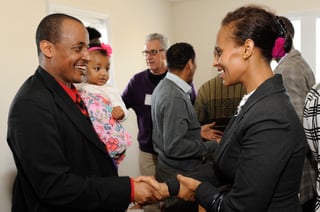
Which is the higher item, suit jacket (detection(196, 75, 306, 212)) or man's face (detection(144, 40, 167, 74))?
man's face (detection(144, 40, 167, 74))

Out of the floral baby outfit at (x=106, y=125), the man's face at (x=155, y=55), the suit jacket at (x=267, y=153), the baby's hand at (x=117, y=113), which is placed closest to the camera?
the suit jacket at (x=267, y=153)

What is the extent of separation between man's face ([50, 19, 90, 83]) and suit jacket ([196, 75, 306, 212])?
0.74 meters

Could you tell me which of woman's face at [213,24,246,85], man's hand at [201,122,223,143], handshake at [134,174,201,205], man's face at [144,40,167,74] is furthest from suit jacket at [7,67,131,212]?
man's face at [144,40,167,74]

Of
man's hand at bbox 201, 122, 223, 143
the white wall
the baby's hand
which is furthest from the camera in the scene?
man's hand at bbox 201, 122, 223, 143

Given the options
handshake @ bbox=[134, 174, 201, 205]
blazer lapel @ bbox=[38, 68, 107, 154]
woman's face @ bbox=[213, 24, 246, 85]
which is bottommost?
handshake @ bbox=[134, 174, 201, 205]

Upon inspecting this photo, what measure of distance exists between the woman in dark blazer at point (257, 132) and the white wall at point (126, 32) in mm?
1557

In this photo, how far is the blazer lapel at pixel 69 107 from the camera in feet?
3.86

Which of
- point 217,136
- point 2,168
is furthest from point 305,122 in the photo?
point 2,168

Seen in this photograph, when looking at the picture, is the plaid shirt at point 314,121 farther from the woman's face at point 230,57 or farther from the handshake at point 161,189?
the handshake at point 161,189

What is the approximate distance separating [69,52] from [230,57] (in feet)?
2.23

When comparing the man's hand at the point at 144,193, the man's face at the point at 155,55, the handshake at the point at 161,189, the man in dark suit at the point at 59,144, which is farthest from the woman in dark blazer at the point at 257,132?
the man's face at the point at 155,55

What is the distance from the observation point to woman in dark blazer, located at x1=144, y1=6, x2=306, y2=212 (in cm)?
98

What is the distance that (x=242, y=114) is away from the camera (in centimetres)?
111

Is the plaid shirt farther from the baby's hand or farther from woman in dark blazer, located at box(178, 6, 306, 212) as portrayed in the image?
the baby's hand
